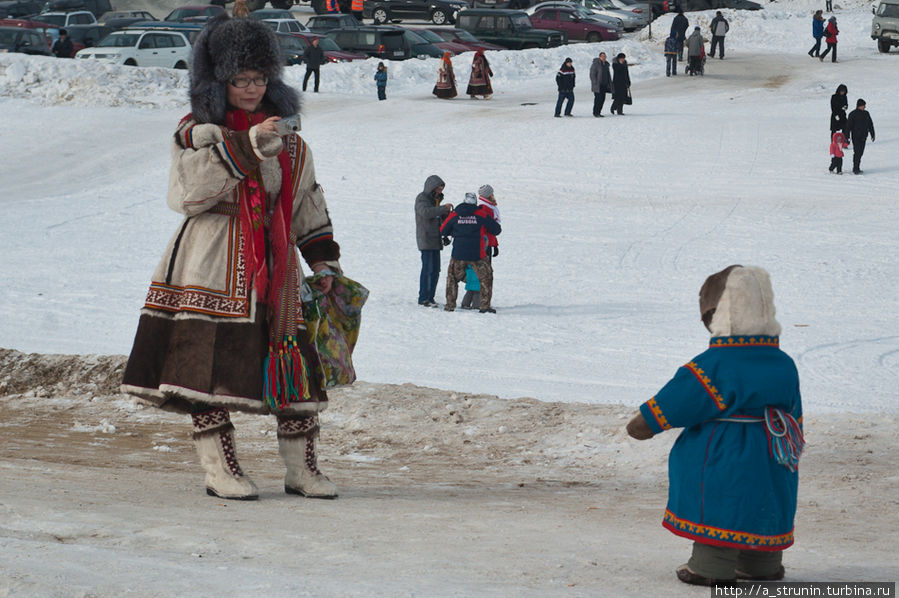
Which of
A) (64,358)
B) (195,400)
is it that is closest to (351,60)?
(64,358)

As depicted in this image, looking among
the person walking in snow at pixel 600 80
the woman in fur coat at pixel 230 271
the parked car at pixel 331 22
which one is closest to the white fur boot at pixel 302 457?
the woman in fur coat at pixel 230 271

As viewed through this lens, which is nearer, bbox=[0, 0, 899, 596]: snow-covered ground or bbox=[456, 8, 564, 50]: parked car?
bbox=[0, 0, 899, 596]: snow-covered ground

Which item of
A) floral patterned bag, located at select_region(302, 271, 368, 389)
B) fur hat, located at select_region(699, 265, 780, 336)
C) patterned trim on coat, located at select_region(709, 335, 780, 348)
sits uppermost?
fur hat, located at select_region(699, 265, 780, 336)

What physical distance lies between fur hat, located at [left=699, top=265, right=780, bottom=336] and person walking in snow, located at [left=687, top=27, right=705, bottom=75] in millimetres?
28605

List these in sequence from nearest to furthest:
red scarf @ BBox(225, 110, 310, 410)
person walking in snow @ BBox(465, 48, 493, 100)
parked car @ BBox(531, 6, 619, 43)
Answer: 1. red scarf @ BBox(225, 110, 310, 410)
2. person walking in snow @ BBox(465, 48, 493, 100)
3. parked car @ BBox(531, 6, 619, 43)

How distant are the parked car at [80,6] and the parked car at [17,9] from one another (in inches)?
15.5

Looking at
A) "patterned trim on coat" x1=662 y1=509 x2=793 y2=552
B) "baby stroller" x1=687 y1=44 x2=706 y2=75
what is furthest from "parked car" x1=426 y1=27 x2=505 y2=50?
"patterned trim on coat" x1=662 y1=509 x2=793 y2=552

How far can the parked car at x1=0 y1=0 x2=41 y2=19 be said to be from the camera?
1745 inches

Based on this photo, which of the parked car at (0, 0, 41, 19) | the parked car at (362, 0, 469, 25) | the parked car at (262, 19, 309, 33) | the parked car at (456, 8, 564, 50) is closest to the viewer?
the parked car at (262, 19, 309, 33)

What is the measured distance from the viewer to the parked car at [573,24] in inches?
1603

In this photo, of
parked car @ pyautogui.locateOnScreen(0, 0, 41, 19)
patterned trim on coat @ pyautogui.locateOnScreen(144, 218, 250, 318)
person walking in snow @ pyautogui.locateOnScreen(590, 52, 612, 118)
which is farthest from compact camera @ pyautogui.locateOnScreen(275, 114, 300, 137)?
parked car @ pyautogui.locateOnScreen(0, 0, 41, 19)

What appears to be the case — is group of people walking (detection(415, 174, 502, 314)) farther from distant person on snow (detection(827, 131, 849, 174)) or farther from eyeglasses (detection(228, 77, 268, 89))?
distant person on snow (detection(827, 131, 849, 174))

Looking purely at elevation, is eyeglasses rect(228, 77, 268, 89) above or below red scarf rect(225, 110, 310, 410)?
above

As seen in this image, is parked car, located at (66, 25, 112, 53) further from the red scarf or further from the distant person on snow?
the red scarf
